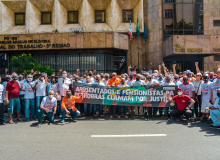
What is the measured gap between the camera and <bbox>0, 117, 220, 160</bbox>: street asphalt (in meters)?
5.34

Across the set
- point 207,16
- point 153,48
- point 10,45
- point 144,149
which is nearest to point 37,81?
Answer: point 144,149

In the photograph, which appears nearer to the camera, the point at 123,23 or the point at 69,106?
the point at 69,106

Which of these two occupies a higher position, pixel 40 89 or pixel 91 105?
pixel 40 89

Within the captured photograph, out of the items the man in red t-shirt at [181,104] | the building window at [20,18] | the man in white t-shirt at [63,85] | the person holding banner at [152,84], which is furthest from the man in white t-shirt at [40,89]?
the building window at [20,18]

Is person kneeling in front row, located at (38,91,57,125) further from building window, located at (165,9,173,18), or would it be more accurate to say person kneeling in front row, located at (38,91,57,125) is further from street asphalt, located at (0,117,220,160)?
building window, located at (165,9,173,18)

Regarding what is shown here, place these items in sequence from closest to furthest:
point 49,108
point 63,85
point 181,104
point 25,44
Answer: point 49,108 < point 181,104 < point 63,85 < point 25,44

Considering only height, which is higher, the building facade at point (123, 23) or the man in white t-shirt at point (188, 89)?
the building facade at point (123, 23)

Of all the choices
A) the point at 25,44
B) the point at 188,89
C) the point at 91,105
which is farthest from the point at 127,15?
the point at 188,89

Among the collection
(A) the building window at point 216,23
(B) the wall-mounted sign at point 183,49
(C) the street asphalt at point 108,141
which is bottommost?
(C) the street asphalt at point 108,141

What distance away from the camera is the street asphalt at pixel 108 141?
534 cm

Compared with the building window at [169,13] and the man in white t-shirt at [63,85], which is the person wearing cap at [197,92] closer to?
the man in white t-shirt at [63,85]

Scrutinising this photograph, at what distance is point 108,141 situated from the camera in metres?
6.56

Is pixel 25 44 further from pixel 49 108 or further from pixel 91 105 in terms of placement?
pixel 49 108

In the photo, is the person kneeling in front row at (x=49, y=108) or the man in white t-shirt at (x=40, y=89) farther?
the man in white t-shirt at (x=40, y=89)
